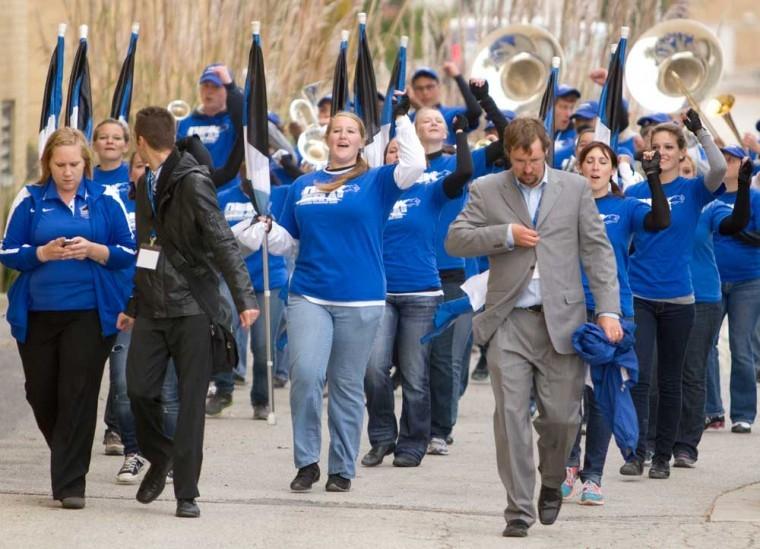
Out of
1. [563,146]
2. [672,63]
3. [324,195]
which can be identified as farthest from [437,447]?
[672,63]

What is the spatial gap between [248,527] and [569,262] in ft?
6.23

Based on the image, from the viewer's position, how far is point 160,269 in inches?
351

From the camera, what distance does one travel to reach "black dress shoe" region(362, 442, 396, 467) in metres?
11.0

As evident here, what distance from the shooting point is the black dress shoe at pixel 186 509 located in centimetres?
885

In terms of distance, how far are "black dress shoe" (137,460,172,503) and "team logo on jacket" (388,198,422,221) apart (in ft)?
Answer: 8.38

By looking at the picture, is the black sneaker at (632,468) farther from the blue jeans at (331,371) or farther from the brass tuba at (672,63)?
the brass tuba at (672,63)

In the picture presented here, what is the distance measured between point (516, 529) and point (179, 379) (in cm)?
171

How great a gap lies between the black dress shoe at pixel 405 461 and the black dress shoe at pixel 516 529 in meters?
2.32

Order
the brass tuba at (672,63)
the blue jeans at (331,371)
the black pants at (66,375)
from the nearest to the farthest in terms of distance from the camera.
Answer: the black pants at (66,375) < the blue jeans at (331,371) < the brass tuba at (672,63)

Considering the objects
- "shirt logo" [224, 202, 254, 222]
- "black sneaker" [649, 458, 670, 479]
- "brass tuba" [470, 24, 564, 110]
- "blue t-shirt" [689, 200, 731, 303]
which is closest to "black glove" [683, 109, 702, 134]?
"blue t-shirt" [689, 200, 731, 303]

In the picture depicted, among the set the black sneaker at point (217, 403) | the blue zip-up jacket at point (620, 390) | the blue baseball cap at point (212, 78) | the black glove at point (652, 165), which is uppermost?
the blue baseball cap at point (212, 78)

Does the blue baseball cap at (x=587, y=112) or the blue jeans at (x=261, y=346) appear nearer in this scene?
the blue jeans at (x=261, y=346)

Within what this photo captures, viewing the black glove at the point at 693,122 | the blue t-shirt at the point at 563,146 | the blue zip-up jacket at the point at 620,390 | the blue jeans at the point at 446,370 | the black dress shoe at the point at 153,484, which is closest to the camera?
the blue zip-up jacket at the point at 620,390

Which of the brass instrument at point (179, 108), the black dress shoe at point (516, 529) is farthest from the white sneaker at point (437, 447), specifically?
the brass instrument at point (179, 108)
